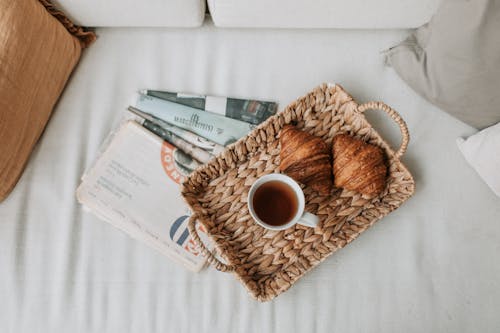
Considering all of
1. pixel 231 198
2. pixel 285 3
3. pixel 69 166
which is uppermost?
pixel 285 3

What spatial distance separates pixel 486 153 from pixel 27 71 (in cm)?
75

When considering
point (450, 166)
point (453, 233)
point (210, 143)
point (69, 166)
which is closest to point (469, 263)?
point (453, 233)

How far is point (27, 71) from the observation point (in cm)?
61

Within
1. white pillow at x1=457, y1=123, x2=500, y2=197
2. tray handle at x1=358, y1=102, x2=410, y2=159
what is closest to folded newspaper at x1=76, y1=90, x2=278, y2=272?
tray handle at x1=358, y1=102, x2=410, y2=159

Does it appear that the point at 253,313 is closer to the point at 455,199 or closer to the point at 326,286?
the point at 326,286

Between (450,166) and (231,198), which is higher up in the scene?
(231,198)

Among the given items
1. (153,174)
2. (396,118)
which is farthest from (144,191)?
(396,118)

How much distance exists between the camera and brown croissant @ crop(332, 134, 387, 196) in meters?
0.61

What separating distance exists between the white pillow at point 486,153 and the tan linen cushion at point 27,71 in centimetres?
71

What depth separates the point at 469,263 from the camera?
2.16 feet

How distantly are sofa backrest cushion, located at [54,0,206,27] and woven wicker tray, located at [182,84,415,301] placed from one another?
246 mm

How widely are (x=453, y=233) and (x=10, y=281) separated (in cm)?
74

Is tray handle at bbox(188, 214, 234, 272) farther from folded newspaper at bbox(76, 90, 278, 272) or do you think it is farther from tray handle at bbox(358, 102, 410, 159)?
tray handle at bbox(358, 102, 410, 159)

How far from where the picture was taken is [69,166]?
2.25 ft
